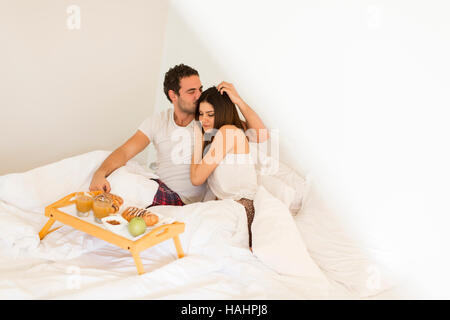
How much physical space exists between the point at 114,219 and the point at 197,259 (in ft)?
1.07

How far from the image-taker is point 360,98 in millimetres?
1729

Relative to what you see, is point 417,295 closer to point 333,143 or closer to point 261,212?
point 261,212

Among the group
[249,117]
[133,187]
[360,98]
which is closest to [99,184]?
[133,187]

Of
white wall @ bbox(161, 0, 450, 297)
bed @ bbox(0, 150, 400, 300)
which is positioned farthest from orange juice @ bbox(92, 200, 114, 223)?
white wall @ bbox(161, 0, 450, 297)

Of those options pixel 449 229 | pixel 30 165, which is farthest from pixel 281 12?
pixel 30 165

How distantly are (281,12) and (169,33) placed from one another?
1048 mm

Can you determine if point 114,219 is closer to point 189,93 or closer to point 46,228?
point 46,228

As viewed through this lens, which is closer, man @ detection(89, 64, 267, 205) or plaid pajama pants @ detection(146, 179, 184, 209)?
plaid pajama pants @ detection(146, 179, 184, 209)

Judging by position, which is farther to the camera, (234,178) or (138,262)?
(234,178)

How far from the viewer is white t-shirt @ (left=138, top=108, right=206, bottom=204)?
2068 millimetres

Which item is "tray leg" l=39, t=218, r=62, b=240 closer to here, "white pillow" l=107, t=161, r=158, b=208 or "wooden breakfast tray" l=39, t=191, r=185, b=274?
"wooden breakfast tray" l=39, t=191, r=185, b=274

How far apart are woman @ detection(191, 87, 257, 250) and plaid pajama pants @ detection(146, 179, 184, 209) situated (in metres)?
0.18

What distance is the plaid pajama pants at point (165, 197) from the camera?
1925 mm

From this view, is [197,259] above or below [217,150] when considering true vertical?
below
